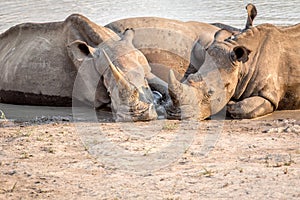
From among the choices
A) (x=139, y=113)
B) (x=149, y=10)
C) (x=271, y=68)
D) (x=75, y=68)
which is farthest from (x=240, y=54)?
(x=149, y=10)

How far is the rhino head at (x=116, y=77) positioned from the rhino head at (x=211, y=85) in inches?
13.1

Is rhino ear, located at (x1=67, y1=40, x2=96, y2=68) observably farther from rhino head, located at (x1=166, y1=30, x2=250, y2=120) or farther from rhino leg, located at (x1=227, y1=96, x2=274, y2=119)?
rhino leg, located at (x1=227, y1=96, x2=274, y2=119)

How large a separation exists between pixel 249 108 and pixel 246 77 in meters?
0.51

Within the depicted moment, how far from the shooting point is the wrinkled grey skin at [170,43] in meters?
9.70

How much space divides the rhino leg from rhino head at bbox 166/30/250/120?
0.12m

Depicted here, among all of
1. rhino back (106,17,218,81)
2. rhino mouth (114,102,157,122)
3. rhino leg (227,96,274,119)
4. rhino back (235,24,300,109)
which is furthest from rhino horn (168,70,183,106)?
rhino back (106,17,218,81)

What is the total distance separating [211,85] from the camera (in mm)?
8648

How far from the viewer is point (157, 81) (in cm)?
911

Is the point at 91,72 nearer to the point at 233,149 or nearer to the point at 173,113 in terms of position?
the point at 173,113

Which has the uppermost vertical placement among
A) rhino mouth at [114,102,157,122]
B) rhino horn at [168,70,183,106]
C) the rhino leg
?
rhino horn at [168,70,183,106]

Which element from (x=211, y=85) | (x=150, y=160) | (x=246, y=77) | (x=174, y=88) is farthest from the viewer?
(x=246, y=77)

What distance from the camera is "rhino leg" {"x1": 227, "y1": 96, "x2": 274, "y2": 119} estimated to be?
871 cm

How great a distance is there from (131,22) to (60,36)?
3.09 feet

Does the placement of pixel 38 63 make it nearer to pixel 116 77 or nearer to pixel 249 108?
pixel 116 77
